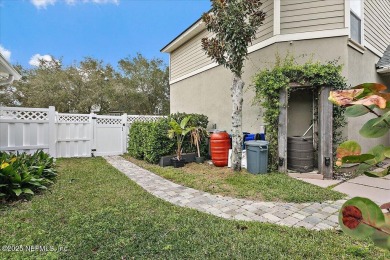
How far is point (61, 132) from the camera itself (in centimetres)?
931

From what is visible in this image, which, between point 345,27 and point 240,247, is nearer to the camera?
point 240,247

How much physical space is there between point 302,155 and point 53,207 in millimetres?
6115

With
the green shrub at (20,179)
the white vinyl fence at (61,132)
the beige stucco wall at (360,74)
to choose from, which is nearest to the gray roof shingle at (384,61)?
the beige stucco wall at (360,74)

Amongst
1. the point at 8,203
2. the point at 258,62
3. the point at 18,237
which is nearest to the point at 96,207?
the point at 18,237

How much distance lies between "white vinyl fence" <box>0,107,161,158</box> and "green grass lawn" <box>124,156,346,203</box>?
170 inches

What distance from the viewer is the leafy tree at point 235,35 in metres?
5.81

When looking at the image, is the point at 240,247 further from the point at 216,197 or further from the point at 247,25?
the point at 247,25

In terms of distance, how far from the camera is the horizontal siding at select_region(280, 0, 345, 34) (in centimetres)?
632

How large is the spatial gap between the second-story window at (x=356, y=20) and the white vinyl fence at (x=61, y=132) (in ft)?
30.9

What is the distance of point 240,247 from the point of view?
2588 millimetres

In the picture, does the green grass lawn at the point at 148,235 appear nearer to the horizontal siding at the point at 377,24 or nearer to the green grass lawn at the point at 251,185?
the green grass lawn at the point at 251,185

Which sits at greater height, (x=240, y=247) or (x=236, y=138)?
(x=236, y=138)

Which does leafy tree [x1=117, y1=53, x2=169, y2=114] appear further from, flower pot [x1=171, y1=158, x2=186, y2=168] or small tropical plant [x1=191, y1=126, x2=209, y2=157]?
flower pot [x1=171, y1=158, x2=186, y2=168]

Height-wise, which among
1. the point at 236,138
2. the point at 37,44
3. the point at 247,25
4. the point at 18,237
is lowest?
the point at 18,237
